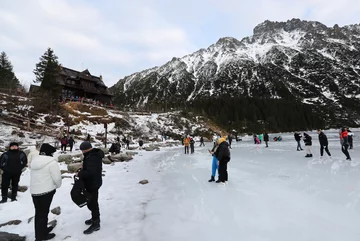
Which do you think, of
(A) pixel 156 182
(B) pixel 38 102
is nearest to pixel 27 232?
(A) pixel 156 182

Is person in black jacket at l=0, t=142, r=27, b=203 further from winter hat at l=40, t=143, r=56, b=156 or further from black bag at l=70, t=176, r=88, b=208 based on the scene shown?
black bag at l=70, t=176, r=88, b=208

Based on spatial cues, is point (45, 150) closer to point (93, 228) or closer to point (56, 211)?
point (93, 228)

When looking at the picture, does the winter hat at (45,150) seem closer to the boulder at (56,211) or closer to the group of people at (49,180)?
the group of people at (49,180)

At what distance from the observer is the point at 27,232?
15.1 feet

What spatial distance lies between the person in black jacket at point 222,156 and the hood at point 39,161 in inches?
232

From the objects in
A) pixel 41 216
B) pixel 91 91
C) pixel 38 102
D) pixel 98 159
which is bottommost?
pixel 41 216

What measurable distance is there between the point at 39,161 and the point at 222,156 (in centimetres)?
608

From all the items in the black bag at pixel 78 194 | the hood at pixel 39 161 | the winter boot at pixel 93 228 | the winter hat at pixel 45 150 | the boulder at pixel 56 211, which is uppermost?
the winter hat at pixel 45 150

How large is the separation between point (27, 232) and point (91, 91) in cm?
5337

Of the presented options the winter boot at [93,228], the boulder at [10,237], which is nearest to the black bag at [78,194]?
the winter boot at [93,228]

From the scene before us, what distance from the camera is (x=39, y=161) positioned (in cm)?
405

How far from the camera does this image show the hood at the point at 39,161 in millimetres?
4012

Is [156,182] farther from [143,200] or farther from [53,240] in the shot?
[53,240]

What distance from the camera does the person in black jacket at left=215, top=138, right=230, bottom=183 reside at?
826 cm
